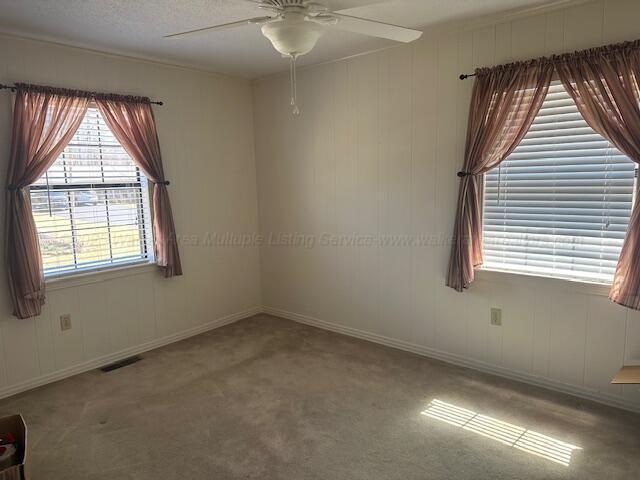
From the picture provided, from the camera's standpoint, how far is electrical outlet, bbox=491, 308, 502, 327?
10.5ft

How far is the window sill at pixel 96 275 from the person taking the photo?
330 cm

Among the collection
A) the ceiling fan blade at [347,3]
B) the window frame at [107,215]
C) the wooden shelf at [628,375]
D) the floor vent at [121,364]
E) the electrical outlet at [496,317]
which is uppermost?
the ceiling fan blade at [347,3]

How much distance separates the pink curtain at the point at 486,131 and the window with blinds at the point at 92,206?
8.70 ft

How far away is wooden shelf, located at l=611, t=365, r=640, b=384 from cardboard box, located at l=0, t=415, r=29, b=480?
301 cm

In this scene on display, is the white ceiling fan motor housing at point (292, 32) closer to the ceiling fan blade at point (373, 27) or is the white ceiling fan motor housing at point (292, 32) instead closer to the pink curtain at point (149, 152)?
the ceiling fan blade at point (373, 27)

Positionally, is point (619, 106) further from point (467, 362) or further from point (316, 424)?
point (316, 424)

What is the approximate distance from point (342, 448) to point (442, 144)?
2.23m

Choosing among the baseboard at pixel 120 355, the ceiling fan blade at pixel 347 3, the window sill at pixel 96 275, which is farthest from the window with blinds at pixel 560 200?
the window sill at pixel 96 275

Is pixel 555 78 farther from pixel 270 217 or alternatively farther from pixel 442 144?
pixel 270 217

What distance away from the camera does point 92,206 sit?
3.52 meters

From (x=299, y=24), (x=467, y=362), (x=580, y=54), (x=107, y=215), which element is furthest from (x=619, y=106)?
(x=107, y=215)

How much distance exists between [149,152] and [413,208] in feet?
7.42

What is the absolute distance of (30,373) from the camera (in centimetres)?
322

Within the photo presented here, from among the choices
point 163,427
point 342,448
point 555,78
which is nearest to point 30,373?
point 163,427
